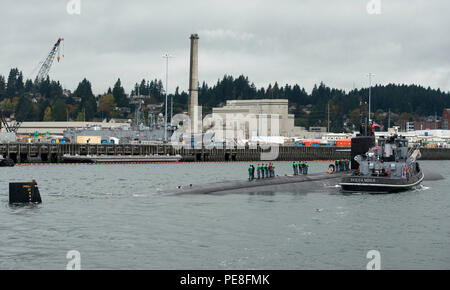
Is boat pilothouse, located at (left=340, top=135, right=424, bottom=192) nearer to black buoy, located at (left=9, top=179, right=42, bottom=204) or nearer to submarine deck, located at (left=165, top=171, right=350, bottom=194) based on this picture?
submarine deck, located at (left=165, top=171, right=350, bottom=194)

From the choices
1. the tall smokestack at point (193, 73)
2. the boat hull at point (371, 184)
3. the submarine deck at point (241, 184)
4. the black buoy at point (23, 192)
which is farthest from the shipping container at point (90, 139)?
the black buoy at point (23, 192)

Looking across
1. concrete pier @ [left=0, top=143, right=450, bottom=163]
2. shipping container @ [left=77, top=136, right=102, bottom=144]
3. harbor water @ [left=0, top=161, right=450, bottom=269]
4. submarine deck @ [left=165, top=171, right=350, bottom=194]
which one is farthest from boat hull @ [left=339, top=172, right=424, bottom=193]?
shipping container @ [left=77, top=136, right=102, bottom=144]

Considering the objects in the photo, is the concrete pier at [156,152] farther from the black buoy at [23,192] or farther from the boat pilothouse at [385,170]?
the black buoy at [23,192]

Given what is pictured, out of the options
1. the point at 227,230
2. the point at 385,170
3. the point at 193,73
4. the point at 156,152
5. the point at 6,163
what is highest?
the point at 193,73

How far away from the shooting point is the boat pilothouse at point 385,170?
167ft

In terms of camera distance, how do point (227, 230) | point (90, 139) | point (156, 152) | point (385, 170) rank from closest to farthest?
point (227, 230) → point (385, 170) → point (156, 152) → point (90, 139)

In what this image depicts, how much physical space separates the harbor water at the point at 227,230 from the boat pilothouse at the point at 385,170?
115 cm

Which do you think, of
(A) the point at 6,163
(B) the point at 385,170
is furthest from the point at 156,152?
(B) the point at 385,170

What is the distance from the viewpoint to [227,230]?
109ft

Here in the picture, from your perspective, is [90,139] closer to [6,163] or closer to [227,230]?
[6,163]

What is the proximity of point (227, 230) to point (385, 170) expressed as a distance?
23981mm

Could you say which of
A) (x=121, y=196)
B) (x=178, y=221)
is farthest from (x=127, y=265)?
(x=121, y=196)
